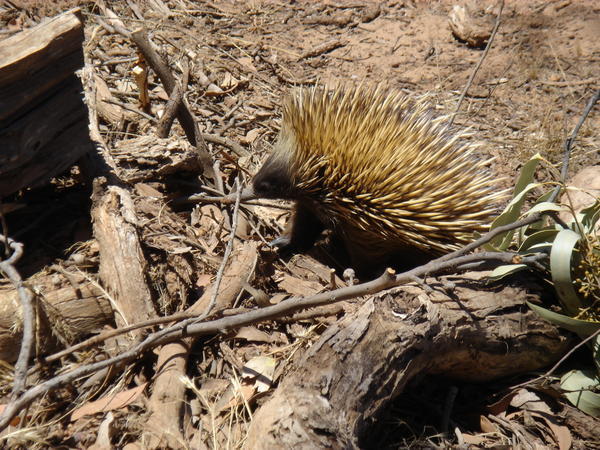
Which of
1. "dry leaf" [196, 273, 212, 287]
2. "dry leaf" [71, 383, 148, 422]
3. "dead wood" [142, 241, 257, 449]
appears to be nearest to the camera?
"dead wood" [142, 241, 257, 449]

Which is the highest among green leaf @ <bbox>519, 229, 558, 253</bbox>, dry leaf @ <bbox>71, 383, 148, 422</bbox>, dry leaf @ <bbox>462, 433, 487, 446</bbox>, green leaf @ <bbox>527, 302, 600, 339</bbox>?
green leaf @ <bbox>519, 229, 558, 253</bbox>

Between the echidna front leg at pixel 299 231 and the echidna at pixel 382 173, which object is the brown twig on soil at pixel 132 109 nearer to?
the echidna at pixel 382 173

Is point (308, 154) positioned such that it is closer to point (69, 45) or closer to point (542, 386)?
point (69, 45)

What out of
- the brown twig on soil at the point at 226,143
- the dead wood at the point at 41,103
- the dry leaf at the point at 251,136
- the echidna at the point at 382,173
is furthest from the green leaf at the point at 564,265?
the dry leaf at the point at 251,136

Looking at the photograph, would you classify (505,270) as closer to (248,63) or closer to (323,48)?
(248,63)

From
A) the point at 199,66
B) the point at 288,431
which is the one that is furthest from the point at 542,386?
the point at 199,66

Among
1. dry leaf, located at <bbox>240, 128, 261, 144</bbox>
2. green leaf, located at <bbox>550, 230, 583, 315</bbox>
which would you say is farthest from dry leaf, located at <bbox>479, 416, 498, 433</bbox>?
dry leaf, located at <bbox>240, 128, 261, 144</bbox>

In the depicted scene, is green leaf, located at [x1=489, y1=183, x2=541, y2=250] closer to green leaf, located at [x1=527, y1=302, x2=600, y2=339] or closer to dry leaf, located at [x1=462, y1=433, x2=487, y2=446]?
green leaf, located at [x1=527, y1=302, x2=600, y2=339]
